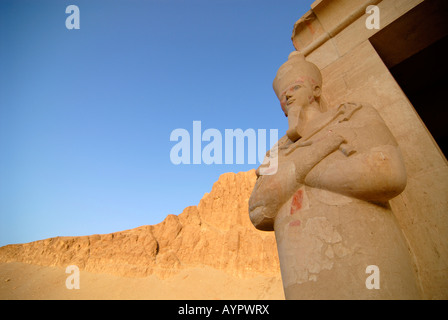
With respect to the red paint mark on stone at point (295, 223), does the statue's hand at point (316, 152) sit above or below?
above

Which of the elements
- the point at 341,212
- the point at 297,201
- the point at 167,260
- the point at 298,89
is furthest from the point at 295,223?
Result: the point at 167,260

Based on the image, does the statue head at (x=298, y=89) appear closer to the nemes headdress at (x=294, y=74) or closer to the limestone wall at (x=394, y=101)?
the nemes headdress at (x=294, y=74)

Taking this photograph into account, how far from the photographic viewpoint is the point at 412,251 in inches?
60.7

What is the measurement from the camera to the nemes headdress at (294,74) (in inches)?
95.3

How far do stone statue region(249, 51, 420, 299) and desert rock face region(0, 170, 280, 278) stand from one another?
92.3 feet

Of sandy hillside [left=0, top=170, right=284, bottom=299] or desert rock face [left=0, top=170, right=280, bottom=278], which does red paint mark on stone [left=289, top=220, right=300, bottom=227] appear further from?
desert rock face [left=0, top=170, right=280, bottom=278]

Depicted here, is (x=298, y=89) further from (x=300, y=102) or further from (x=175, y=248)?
(x=175, y=248)

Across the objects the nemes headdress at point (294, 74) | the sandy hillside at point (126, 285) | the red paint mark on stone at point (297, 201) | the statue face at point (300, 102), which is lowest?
the sandy hillside at point (126, 285)

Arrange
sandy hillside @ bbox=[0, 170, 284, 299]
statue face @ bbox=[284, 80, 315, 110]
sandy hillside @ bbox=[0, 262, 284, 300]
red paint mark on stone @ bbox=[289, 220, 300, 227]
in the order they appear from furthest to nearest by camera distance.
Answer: sandy hillside @ bbox=[0, 170, 284, 299], sandy hillside @ bbox=[0, 262, 284, 300], statue face @ bbox=[284, 80, 315, 110], red paint mark on stone @ bbox=[289, 220, 300, 227]

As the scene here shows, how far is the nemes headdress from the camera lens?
2422 mm

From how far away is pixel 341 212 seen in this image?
4.89 feet

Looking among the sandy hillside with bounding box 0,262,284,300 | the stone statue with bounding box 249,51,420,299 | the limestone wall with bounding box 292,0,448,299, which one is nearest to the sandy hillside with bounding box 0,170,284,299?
the sandy hillside with bounding box 0,262,284,300

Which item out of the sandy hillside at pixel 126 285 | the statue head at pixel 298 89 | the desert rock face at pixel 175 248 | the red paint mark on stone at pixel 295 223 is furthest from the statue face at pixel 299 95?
the desert rock face at pixel 175 248

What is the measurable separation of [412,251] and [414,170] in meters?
0.55
